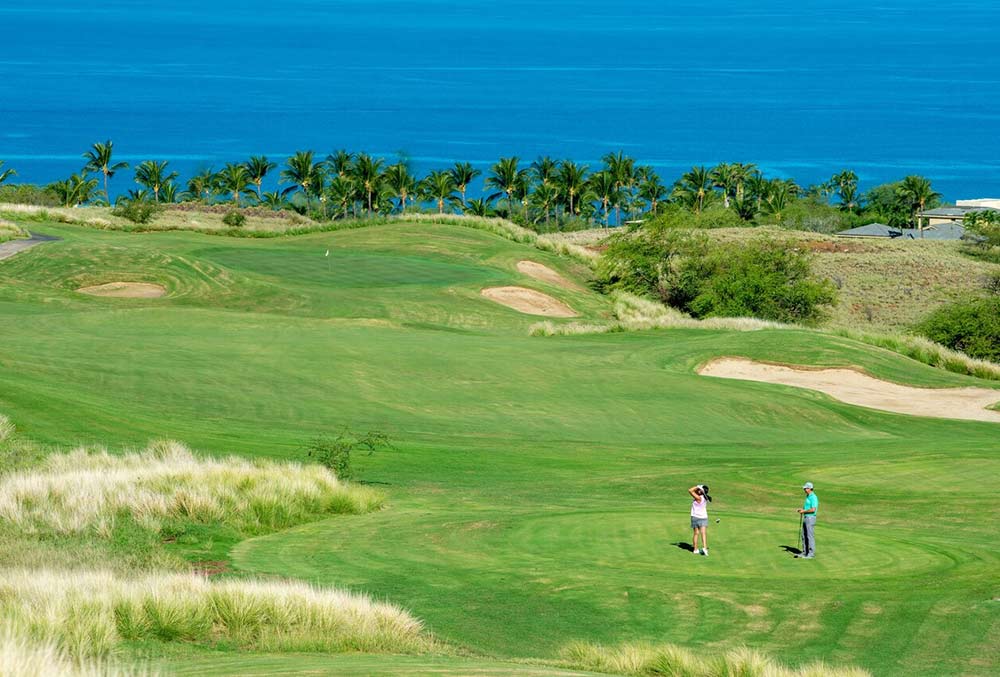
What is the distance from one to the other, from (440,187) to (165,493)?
335 feet

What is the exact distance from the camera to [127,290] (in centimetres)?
5547

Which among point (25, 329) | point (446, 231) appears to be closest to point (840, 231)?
point (446, 231)

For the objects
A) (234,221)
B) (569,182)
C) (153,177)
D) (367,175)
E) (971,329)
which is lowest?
(971,329)

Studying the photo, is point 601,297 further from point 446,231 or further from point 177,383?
point 177,383

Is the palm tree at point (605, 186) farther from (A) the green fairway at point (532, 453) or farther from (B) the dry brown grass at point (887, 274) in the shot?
(A) the green fairway at point (532, 453)

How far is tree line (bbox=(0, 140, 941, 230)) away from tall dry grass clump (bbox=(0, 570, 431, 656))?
101 m

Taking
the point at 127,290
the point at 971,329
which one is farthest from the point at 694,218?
the point at 127,290

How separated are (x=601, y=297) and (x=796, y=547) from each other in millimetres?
47749

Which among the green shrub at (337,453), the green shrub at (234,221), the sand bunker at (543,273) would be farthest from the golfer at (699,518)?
the green shrub at (234,221)

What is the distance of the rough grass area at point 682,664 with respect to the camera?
1284 cm

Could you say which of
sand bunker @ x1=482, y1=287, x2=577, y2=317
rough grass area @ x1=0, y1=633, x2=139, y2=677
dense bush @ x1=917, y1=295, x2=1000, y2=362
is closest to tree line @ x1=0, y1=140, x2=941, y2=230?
dense bush @ x1=917, y1=295, x2=1000, y2=362

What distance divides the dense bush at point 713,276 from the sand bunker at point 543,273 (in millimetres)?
2715

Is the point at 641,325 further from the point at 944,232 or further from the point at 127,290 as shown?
the point at 944,232

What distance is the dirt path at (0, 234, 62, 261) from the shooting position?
192 feet
